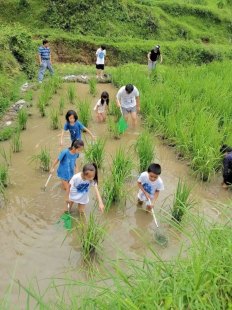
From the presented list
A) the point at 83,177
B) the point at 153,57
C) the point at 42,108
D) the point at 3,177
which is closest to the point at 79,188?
the point at 83,177

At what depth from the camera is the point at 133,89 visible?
312 inches

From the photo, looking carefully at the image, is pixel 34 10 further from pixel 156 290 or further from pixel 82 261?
pixel 156 290

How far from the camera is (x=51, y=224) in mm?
4969

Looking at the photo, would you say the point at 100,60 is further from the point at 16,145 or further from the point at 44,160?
the point at 44,160

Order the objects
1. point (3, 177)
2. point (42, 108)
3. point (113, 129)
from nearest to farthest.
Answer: point (3, 177) < point (113, 129) < point (42, 108)

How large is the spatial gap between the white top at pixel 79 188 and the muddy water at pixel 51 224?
1.30ft

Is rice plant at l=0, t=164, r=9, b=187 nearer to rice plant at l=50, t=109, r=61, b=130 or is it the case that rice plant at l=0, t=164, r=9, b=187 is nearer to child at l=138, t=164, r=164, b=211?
child at l=138, t=164, r=164, b=211

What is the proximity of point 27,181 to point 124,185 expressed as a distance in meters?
1.40

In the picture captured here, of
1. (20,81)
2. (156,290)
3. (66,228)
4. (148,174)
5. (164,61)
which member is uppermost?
(156,290)

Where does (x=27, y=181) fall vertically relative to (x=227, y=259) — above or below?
below

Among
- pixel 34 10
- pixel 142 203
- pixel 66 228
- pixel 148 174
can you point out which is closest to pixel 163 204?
pixel 142 203

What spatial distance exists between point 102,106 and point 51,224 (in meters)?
3.76

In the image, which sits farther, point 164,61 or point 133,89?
point 164,61

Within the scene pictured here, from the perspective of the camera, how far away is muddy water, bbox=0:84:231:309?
4227 millimetres
